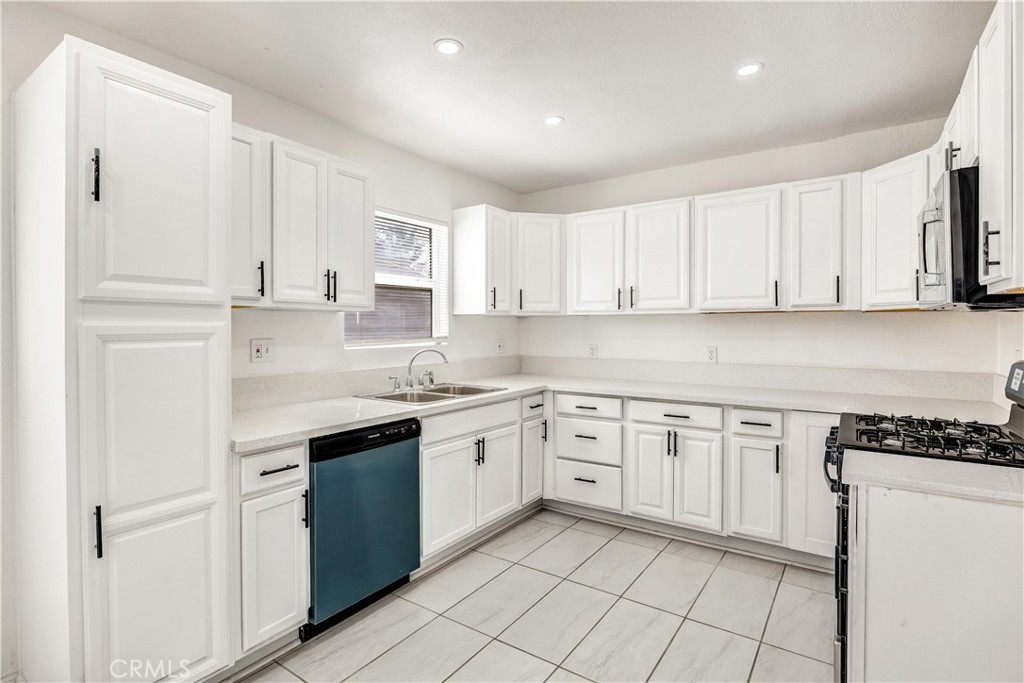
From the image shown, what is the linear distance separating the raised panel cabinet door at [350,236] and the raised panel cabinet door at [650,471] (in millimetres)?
1970

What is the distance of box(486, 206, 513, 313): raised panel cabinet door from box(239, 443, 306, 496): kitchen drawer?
1.99 meters

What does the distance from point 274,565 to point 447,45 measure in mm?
2334

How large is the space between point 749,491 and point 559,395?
1.38m

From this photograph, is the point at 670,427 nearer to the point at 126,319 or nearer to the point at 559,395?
the point at 559,395

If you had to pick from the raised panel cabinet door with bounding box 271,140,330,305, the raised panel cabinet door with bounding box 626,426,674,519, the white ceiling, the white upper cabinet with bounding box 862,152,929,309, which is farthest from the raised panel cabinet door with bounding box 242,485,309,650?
the white upper cabinet with bounding box 862,152,929,309

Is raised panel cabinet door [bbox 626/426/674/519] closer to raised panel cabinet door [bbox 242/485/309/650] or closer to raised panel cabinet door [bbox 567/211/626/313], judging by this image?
raised panel cabinet door [bbox 567/211/626/313]

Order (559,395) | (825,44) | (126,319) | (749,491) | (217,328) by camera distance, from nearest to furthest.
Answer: (126,319) → (217,328) → (825,44) → (749,491) → (559,395)

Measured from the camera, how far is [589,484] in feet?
11.8

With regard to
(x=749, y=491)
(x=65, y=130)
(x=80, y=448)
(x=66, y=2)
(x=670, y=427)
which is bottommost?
(x=749, y=491)

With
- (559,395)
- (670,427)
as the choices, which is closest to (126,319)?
(559,395)

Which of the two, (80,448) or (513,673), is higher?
(80,448)

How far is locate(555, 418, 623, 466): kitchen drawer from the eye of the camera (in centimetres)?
348

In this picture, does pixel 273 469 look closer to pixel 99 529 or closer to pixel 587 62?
pixel 99 529

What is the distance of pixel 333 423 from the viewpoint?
2.29 metres
